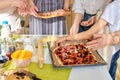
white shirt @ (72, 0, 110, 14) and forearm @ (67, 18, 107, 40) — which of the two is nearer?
forearm @ (67, 18, 107, 40)

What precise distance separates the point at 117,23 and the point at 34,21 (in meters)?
0.58

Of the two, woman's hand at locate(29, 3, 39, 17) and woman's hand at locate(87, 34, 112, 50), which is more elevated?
woman's hand at locate(29, 3, 39, 17)

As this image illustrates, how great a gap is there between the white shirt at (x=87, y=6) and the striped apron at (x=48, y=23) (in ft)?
0.38

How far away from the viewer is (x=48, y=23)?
1415 mm

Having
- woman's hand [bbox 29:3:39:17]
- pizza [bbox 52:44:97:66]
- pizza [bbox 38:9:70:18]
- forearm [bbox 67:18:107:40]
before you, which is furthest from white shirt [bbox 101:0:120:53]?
woman's hand [bbox 29:3:39:17]

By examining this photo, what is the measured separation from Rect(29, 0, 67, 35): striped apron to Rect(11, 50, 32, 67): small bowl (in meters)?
0.50

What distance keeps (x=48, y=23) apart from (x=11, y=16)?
29 cm

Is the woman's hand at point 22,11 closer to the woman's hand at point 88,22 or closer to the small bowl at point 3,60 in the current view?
the woman's hand at point 88,22

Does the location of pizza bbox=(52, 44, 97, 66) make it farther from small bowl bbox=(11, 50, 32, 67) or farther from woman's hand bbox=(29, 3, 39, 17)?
woman's hand bbox=(29, 3, 39, 17)

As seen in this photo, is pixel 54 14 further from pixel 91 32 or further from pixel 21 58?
pixel 21 58

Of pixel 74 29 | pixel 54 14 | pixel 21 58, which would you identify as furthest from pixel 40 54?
pixel 54 14

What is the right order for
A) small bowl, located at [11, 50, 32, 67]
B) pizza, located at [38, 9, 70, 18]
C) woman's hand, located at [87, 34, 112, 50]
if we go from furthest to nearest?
pizza, located at [38, 9, 70, 18] → woman's hand, located at [87, 34, 112, 50] → small bowl, located at [11, 50, 32, 67]

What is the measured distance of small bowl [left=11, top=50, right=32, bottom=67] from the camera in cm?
76

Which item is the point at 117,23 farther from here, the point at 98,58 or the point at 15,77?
the point at 15,77
